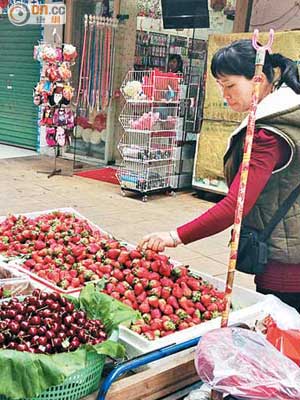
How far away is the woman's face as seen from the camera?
2057 millimetres

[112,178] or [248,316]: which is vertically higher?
[248,316]

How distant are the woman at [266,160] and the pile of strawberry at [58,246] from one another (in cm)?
50

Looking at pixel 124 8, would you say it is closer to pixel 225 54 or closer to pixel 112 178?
pixel 112 178

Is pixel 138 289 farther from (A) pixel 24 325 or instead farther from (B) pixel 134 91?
(B) pixel 134 91

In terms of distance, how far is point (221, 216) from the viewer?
2070 millimetres

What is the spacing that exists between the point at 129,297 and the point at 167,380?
0.54 meters

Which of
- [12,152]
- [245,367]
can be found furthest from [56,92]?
[245,367]

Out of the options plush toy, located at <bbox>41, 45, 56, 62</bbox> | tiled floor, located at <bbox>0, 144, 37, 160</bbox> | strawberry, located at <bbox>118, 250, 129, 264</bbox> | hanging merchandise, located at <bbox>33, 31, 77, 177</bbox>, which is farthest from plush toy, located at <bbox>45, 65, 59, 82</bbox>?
strawberry, located at <bbox>118, 250, 129, 264</bbox>

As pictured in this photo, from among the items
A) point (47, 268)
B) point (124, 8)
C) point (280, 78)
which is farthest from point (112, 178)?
point (280, 78)

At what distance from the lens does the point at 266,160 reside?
6.66 ft

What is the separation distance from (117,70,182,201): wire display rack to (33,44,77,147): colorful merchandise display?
110cm

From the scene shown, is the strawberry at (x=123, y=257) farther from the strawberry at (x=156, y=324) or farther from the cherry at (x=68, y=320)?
the cherry at (x=68, y=320)

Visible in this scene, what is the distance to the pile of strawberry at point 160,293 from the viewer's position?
85.4 inches

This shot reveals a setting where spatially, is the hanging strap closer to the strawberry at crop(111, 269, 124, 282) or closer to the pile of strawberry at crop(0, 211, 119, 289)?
the strawberry at crop(111, 269, 124, 282)
